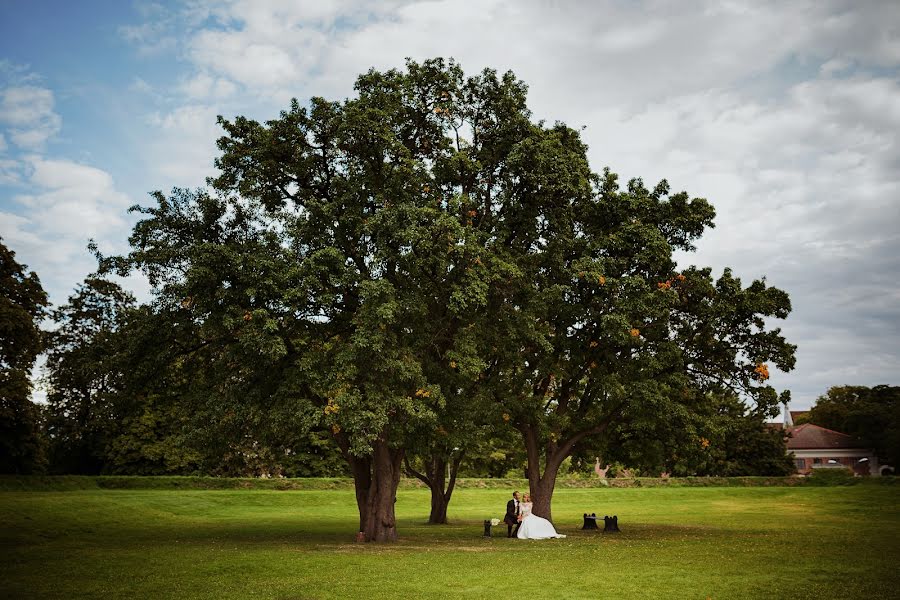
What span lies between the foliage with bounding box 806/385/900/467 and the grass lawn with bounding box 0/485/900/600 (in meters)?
46.6

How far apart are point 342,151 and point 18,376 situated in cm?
2683

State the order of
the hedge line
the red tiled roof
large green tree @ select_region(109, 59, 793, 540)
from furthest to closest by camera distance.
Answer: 1. the red tiled roof
2. the hedge line
3. large green tree @ select_region(109, 59, 793, 540)

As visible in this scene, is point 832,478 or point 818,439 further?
point 818,439

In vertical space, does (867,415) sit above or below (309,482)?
above

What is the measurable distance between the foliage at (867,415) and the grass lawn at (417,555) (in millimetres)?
46581

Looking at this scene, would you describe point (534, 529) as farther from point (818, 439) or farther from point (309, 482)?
point (818, 439)

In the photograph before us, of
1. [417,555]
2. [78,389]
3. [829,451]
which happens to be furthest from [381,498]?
[829,451]

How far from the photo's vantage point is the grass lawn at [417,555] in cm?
1452

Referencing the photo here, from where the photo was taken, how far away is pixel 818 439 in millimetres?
100812

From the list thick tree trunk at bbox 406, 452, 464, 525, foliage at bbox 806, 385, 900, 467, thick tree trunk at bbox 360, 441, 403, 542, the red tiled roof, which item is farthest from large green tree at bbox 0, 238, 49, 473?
the red tiled roof

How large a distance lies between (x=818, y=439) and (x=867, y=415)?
43.7 ft

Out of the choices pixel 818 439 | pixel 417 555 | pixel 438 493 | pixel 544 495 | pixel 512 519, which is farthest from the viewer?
pixel 818 439

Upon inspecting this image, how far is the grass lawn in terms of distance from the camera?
14.5m

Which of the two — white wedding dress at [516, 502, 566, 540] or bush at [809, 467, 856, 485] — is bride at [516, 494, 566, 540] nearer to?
white wedding dress at [516, 502, 566, 540]
